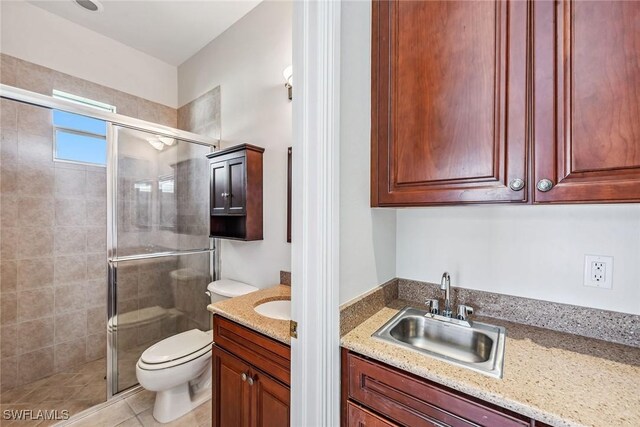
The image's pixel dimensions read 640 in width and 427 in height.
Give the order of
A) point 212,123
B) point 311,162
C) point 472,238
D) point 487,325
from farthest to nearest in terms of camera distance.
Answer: point 212,123 → point 472,238 → point 487,325 → point 311,162

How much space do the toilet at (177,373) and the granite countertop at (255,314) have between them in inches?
20.7

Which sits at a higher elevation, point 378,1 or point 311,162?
point 378,1

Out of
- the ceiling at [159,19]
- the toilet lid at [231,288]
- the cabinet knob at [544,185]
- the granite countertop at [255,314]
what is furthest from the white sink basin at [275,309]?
the ceiling at [159,19]

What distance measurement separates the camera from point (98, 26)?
2320 mm

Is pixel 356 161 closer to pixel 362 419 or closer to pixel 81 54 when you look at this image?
pixel 362 419

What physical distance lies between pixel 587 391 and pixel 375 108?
109 cm

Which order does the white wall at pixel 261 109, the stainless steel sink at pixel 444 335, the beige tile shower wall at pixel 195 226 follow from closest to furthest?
the stainless steel sink at pixel 444 335 → the white wall at pixel 261 109 → the beige tile shower wall at pixel 195 226

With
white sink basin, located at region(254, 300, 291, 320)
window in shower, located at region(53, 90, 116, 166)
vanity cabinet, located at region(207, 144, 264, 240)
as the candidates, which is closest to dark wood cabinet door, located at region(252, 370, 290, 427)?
white sink basin, located at region(254, 300, 291, 320)

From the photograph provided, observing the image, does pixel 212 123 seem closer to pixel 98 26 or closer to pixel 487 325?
pixel 98 26

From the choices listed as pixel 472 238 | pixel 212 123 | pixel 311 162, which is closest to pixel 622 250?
pixel 472 238

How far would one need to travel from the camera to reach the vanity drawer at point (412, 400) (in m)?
0.70

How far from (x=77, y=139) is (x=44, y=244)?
880 mm
